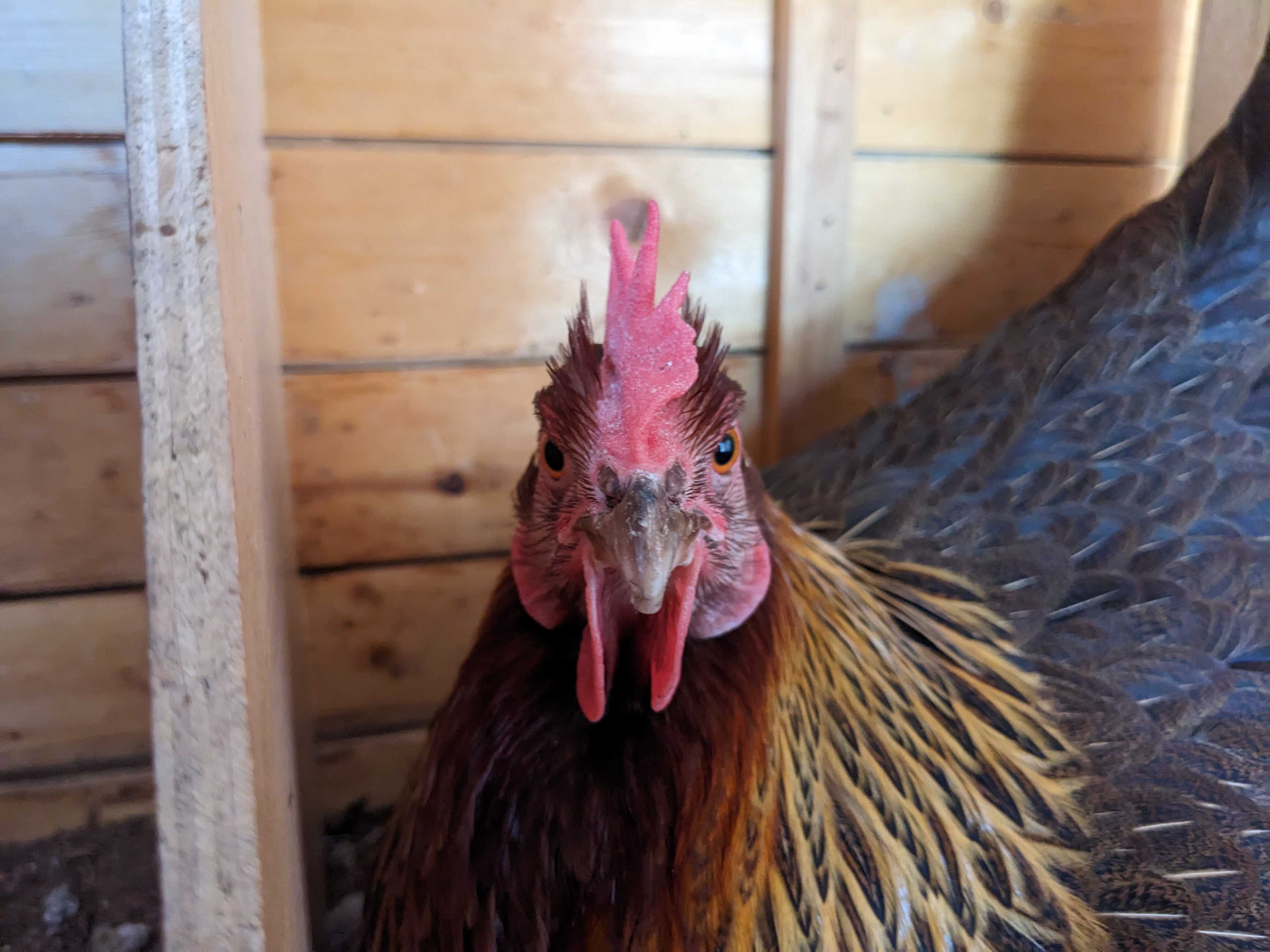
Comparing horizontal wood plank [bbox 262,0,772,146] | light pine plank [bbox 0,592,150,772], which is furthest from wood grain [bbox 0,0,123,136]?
light pine plank [bbox 0,592,150,772]

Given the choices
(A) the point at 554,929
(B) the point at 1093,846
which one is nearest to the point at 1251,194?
(B) the point at 1093,846

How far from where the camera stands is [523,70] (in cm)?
130

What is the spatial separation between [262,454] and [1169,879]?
3.18 ft

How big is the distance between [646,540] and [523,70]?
3.32ft

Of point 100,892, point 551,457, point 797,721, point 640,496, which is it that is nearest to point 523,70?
point 551,457

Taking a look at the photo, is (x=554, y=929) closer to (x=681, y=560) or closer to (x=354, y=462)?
(x=681, y=560)

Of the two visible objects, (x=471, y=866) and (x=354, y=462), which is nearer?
(x=471, y=866)

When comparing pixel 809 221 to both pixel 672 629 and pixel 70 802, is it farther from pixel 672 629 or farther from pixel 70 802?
pixel 70 802

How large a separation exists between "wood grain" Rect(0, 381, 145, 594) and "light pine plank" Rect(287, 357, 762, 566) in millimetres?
262

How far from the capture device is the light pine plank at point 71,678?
129cm

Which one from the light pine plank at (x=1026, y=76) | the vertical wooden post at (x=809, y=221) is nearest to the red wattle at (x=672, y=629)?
the vertical wooden post at (x=809, y=221)

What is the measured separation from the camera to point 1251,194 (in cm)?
121

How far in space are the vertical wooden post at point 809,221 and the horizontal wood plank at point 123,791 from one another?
96cm

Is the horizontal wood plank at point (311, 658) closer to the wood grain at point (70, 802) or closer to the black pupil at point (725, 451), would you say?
the wood grain at point (70, 802)
